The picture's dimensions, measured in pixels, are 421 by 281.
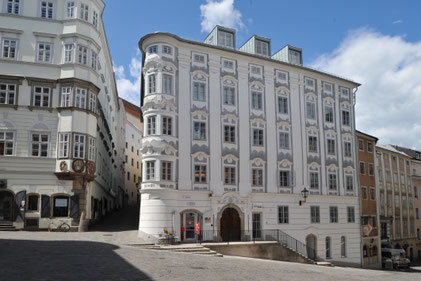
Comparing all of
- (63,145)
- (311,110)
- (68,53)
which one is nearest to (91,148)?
(63,145)

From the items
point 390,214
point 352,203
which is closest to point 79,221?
point 352,203

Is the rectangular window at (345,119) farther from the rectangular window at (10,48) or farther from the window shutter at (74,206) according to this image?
the rectangular window at (10,48)

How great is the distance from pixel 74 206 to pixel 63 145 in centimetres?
454

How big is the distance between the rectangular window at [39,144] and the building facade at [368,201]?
96.6ft

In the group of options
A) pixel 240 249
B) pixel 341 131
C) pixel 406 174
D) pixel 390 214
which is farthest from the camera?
pixel 406 174

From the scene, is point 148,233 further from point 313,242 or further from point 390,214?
point 390,214

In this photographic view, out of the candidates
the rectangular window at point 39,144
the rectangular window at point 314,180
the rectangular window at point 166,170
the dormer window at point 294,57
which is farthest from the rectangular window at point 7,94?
the rectangular window at point 314,180

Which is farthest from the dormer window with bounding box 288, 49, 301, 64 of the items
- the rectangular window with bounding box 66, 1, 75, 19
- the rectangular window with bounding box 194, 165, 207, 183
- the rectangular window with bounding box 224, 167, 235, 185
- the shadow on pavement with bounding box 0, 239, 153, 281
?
the shadow on pavement with bounding box 0, 239, 153, 281

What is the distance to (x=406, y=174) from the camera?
58.1 meters

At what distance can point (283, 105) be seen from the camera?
36688 mm

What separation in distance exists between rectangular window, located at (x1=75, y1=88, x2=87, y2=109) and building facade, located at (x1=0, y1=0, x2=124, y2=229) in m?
0.08

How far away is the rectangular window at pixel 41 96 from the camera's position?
30.9 m

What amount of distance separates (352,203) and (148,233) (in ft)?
68.3

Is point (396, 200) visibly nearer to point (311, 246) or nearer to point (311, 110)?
point (311, 110)
